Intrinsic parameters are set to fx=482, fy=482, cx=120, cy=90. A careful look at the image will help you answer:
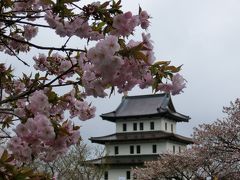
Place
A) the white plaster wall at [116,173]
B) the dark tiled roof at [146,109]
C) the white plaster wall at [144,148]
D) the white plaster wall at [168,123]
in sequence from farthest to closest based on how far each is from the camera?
the dark tiled roof at [146,109] < the white plaster wall at [168,123] < the white plaster wall at [116,173] < the white plaster wall at [144,148]

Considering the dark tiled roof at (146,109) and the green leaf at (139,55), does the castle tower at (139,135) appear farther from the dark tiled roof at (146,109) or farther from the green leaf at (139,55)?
the green leaf at (139,55)

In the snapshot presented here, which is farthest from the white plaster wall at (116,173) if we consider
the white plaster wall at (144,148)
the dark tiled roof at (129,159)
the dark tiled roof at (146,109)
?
the dark tiled roof at (146,109)

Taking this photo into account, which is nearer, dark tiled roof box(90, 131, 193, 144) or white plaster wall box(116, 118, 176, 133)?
dark tiled roof box(90, 131, 193, 144)

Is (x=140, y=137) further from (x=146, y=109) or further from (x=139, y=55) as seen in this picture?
(x=139, y=55)

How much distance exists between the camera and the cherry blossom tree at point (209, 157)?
24344 mm

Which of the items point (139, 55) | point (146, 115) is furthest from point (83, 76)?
point (146, 115)

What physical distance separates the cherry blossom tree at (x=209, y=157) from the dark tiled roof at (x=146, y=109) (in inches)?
566

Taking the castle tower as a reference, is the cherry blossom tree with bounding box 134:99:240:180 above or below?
below

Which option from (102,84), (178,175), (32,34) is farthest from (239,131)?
(102,84)

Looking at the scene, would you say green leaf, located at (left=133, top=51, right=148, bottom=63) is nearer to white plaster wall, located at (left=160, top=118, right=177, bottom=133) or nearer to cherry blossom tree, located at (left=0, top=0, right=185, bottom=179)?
cherry blossom tree, located at (left=0, top=0, right=185, bottom=179)

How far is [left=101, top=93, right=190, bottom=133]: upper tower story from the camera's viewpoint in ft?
157

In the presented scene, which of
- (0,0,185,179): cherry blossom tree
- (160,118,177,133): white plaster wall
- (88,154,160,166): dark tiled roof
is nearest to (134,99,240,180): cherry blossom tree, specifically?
(88,154,160,166): dark tiled roof

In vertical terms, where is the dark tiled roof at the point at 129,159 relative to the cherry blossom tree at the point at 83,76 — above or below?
above

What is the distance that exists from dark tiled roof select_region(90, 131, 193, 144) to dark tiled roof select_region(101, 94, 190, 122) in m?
1.86
